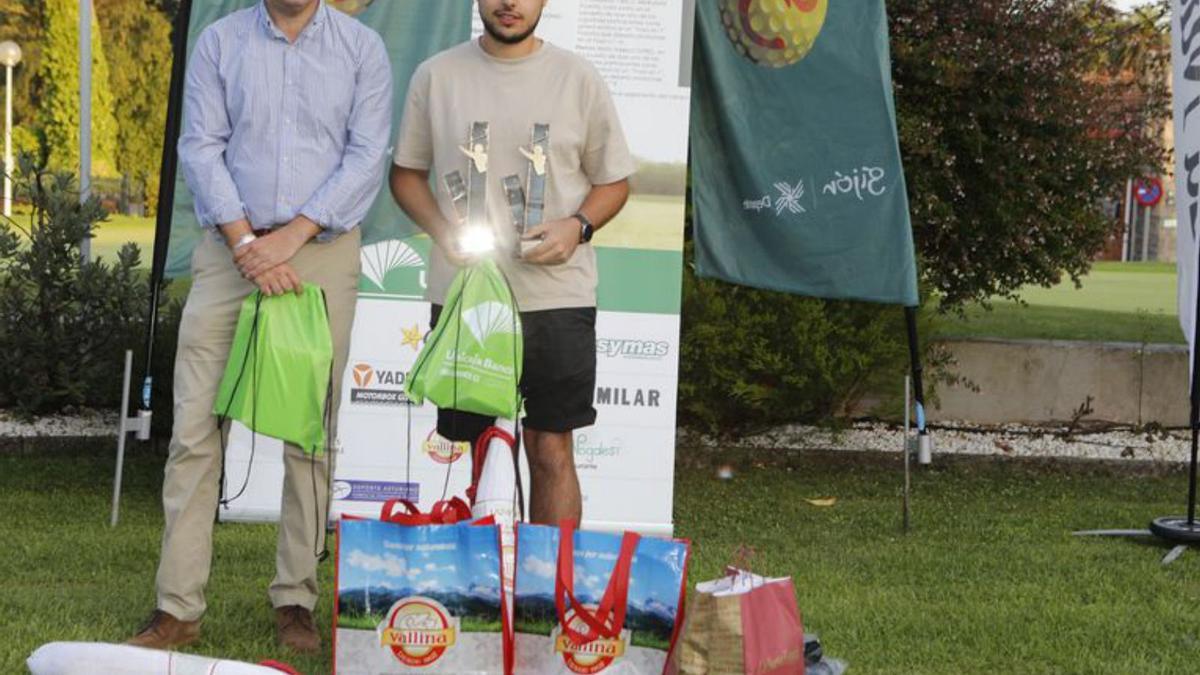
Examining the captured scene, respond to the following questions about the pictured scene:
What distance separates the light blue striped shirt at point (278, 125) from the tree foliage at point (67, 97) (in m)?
30.0

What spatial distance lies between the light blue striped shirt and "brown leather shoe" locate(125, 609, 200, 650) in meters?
1.07

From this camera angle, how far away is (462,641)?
4230 millimetres

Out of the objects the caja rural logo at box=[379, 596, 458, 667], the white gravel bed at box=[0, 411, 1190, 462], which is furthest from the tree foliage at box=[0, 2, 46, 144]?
the caja rural logo at box=[379, 596, 458, 667]

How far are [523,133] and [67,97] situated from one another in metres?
33.0

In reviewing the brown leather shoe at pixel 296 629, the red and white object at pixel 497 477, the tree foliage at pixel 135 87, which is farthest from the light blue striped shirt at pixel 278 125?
the tree foliage at pixel 135 87

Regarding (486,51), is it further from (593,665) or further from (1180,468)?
(1180,468)

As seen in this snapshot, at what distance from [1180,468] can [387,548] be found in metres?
6.13

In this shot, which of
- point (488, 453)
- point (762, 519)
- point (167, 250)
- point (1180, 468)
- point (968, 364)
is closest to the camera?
point (488, 453)

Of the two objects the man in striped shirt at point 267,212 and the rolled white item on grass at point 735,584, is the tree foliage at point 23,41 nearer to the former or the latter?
the man in striped shirt at point 267,212

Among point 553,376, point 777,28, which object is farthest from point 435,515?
point 777,28

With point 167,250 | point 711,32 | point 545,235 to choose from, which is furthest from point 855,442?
point 545,235

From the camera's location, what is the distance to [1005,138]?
9.58m

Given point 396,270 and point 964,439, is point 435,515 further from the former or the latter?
point 964,439

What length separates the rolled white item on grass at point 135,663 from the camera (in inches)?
161
